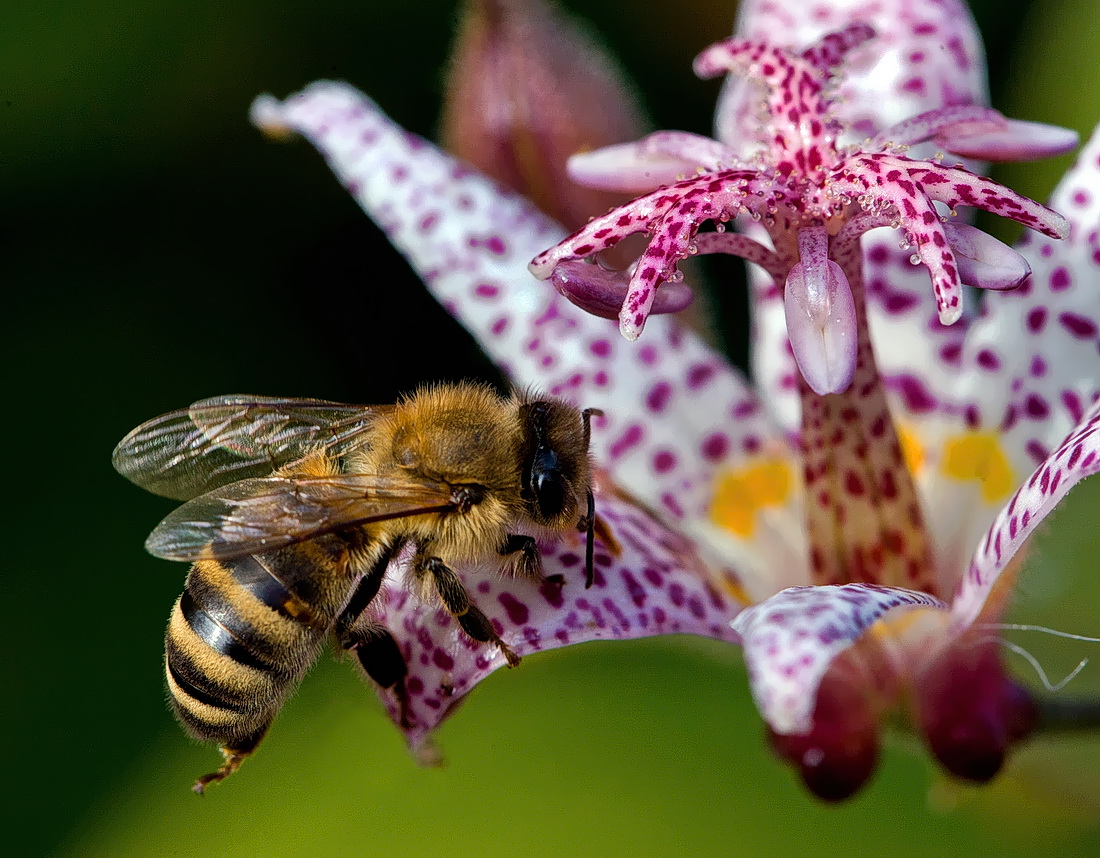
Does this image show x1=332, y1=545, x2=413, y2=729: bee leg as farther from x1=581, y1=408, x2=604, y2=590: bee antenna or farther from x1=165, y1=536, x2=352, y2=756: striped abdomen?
x1=581, y1=408, x2=604, y2=590: bee antenna

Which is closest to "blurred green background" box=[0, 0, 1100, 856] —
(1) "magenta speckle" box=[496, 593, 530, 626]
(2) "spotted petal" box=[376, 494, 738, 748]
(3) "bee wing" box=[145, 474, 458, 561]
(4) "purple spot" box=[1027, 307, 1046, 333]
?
(4) "purple spot" box=[1027, 307, 1046, 333]

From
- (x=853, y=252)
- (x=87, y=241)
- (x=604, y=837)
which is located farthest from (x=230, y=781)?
(x=853, y=252)

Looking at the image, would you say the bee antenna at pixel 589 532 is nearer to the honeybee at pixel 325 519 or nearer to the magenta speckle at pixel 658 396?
the honeybee at pixel 325 519

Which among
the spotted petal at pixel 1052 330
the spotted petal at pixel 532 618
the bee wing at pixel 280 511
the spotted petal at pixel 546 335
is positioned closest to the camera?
the bee wing at pixel 280 511

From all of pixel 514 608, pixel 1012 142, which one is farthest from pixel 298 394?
pixel 1012 142

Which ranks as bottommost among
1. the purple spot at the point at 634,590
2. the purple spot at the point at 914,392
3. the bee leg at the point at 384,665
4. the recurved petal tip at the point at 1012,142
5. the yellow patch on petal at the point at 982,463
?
the yellow patch on petal at the point at 982,463

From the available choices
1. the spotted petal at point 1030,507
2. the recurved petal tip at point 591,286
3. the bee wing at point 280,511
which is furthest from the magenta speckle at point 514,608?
the spotted petal at point 1030,507

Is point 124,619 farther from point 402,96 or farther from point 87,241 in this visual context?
point 402,96
